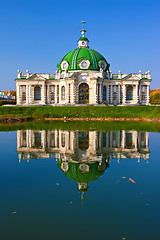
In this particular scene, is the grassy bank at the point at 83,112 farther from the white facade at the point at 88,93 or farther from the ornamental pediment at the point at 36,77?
the ornamental pediment at the point at 36,77

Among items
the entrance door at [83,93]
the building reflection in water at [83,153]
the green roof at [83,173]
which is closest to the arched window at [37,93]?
the entrance door at [83,93]

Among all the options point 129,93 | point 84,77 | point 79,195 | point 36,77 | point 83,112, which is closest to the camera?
point 79,195

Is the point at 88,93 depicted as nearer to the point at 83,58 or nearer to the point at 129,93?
the point at 83,58

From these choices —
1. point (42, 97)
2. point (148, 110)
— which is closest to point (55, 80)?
point (42, 97)

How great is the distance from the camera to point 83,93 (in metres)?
56.3

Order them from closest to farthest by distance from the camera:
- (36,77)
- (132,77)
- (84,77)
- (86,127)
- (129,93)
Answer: (86,127) < (84,77) < (132,77) < (36,77) < (129,93)

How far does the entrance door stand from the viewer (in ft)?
184

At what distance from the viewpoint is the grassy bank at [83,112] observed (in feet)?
145

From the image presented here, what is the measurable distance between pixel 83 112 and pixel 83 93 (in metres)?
11.6

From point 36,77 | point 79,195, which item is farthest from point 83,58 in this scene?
point 79,195

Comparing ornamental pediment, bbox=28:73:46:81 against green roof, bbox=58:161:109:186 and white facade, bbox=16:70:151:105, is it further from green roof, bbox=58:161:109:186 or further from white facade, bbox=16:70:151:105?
green roof, bbox=58:161:109:186

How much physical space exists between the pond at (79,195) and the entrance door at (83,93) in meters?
42.0

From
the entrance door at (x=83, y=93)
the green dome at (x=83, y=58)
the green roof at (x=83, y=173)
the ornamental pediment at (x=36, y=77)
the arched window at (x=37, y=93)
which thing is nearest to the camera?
the green roof at (x=83, y=173)

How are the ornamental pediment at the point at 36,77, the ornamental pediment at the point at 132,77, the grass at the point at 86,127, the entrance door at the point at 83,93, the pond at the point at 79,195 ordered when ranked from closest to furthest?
the pond at the point at 79,195 → the grass at the point at 86,127 → the entrance door at the point at 83,93 → the ornamental pediment at the point at 132,77 → the ornamental pediment at the point at 36,77
